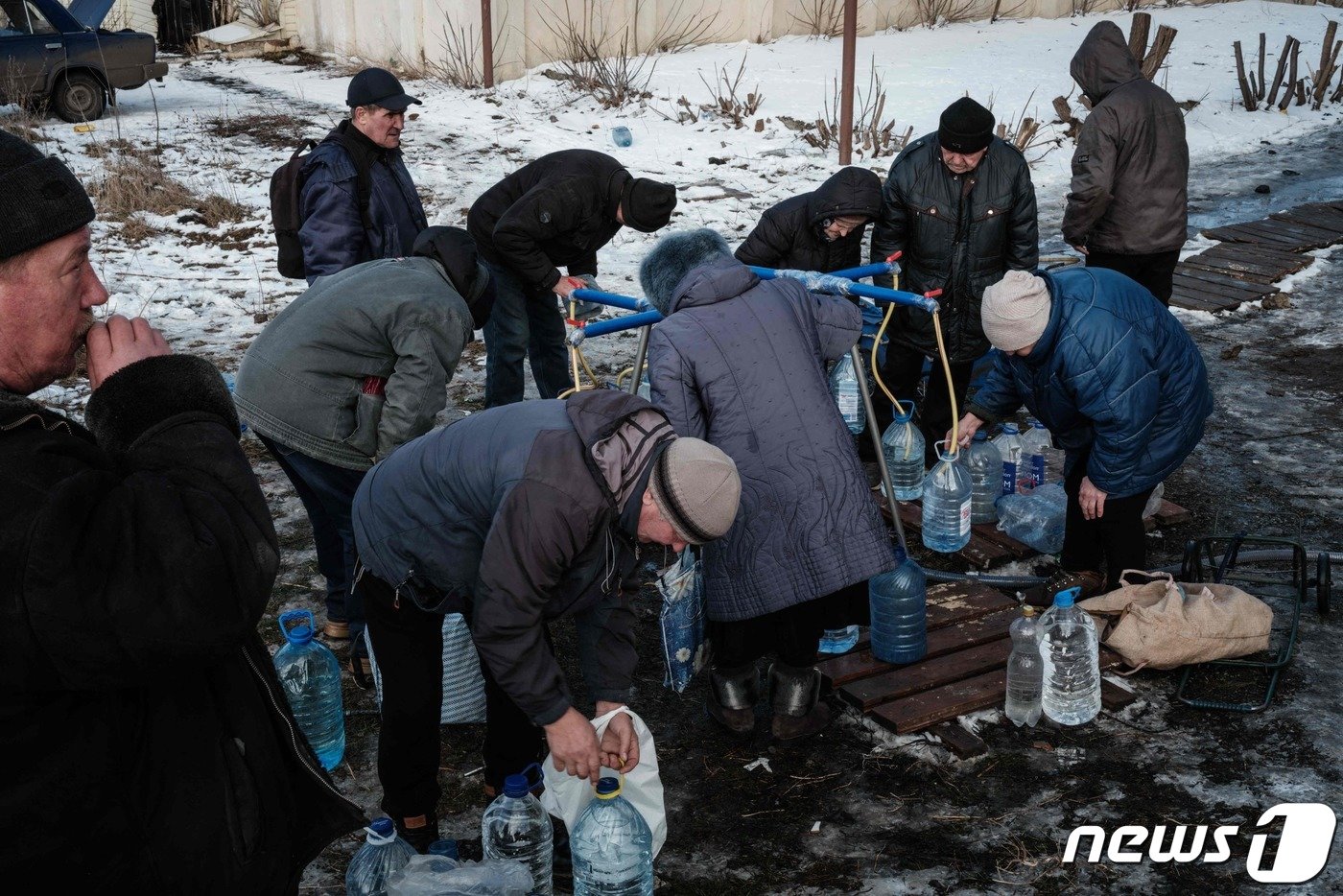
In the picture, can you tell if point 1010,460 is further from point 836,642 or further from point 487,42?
point 487,42

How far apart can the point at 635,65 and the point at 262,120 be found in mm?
4993

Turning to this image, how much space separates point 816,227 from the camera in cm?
580

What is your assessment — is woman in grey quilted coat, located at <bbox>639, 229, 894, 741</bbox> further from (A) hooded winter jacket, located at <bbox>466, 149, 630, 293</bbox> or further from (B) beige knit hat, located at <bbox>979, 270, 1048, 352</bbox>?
(A) hooded winter jacket, located at <bbox>466, 149, 630, 293</bbox>

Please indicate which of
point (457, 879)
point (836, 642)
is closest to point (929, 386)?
point (836, 642)

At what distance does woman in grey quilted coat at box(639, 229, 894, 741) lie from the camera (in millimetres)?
3746

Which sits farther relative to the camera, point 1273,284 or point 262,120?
point 262,120

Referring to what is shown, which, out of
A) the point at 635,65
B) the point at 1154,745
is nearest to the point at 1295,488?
the point at 1154,745

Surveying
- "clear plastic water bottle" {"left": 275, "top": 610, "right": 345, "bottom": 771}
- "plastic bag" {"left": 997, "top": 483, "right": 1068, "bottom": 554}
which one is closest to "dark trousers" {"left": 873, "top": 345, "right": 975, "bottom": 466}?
"plastic bag" {"left": 997, "top": 483, "right": 1068, "bottom": 554}

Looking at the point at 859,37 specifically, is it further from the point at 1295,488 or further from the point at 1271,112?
the point at 1295,488

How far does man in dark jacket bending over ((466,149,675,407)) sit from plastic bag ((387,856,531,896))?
10.1ft

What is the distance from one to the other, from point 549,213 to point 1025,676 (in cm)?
309

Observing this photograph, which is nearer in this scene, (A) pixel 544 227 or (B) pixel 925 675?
(B) pixel 925 675

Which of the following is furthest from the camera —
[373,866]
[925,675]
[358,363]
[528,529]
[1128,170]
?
[1128,170]

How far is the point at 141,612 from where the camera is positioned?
160 centimetres
